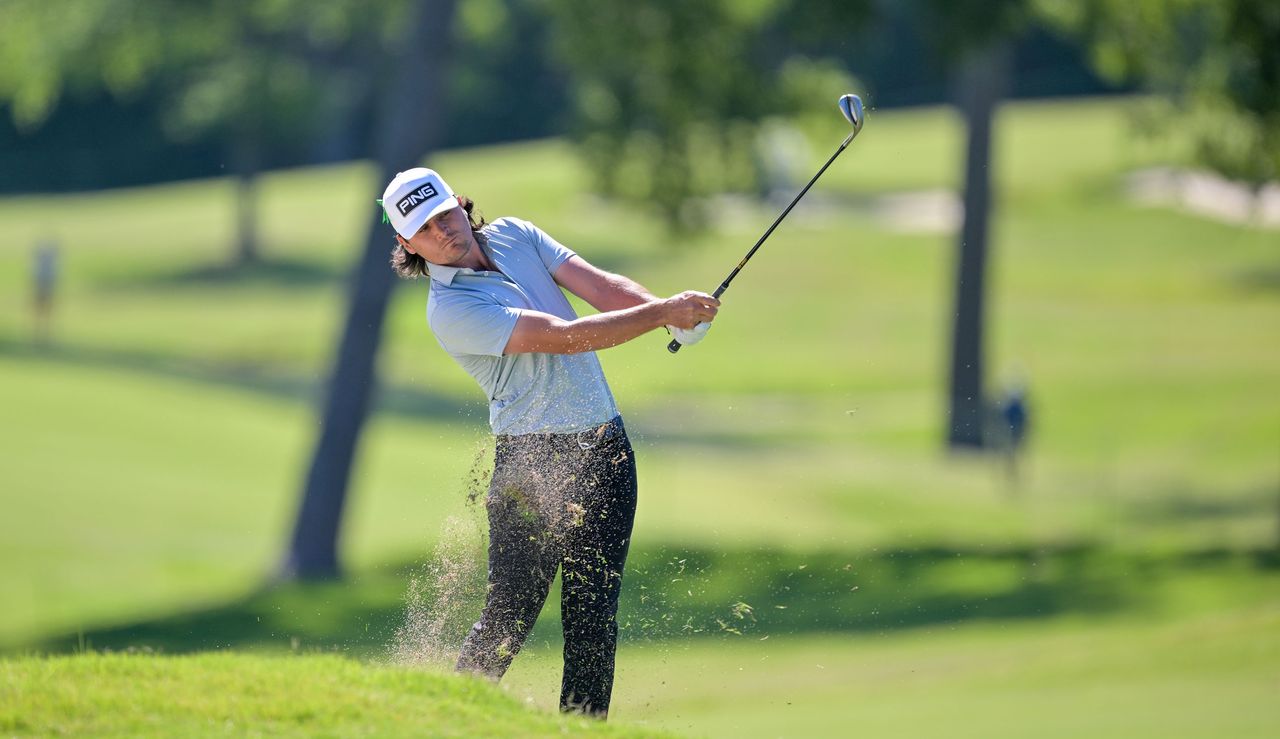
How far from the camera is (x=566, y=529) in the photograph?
20.7 feet

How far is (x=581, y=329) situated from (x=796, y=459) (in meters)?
20.3

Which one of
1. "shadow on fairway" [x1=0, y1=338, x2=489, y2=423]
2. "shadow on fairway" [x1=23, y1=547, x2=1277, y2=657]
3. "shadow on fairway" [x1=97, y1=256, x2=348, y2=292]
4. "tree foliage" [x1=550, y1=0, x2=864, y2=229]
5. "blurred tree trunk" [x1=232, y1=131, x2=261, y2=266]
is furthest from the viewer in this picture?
"blurred tree trunk" [x1=232, y1=131, x2=261, y2=266]

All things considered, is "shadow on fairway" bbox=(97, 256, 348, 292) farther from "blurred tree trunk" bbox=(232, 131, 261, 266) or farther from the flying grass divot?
the flying grass divot

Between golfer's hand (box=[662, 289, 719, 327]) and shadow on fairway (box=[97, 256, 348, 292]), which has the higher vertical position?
shadow on fairway (box=[97, 256, 348, 292])

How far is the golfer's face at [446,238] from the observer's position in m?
6.16

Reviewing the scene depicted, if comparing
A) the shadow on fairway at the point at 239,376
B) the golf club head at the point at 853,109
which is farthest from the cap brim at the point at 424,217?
the shadow on fairway at the point at 239,376

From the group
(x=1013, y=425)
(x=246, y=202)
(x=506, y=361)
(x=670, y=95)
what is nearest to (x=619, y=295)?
(x=506, y=361)

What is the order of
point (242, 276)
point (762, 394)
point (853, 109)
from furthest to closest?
point (242, 276) < point (762, 394) < point (853, 109)

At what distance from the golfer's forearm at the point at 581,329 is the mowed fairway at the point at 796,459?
A: 99 cm

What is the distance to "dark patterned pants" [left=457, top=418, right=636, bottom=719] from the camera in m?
6.26

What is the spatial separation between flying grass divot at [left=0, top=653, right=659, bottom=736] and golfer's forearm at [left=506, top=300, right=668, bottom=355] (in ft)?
4.11

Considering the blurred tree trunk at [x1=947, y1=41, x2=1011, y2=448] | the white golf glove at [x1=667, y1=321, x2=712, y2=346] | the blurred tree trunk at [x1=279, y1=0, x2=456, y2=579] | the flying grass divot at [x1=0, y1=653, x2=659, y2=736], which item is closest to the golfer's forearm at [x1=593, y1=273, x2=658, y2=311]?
the white golf glove at [x1=667, y1=321, x2=712, y2=346]

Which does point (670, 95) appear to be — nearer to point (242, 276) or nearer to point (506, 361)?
point (506, 361)

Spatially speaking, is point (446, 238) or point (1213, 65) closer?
point (446, 238)
